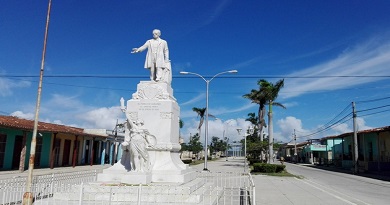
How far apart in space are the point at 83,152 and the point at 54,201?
94.9 feet

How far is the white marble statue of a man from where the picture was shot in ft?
40.7

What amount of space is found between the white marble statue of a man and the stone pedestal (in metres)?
0.46

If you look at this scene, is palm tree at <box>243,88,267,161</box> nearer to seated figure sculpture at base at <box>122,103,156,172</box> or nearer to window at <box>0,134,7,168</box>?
window at <box>0,134,7,168</box>

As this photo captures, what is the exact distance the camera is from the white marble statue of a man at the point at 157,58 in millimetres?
12406

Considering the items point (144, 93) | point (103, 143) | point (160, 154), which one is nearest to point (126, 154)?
point (160, 154)

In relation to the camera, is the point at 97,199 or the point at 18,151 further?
the point at 18,151

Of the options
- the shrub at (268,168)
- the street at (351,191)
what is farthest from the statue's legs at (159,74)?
the shrub at (268,168)

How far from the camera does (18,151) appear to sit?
24.6m

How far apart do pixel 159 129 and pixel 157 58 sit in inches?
115

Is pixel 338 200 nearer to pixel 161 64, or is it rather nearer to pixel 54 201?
pixel 161 64

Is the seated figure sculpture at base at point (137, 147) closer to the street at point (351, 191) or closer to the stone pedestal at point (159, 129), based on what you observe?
the stone pedestal at point (159, 129)

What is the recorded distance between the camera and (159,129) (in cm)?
1138

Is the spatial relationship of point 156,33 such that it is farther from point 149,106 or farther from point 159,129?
point 159,129

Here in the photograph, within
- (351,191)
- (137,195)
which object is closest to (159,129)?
(137,195)
